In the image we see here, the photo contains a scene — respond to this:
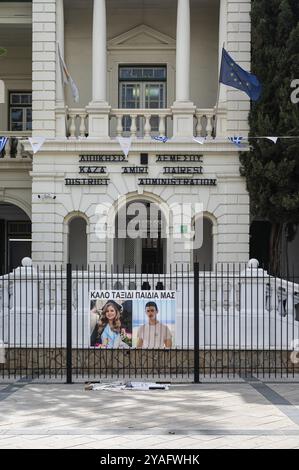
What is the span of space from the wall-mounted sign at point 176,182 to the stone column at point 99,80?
72.6 inches

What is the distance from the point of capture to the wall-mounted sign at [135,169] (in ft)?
65.9

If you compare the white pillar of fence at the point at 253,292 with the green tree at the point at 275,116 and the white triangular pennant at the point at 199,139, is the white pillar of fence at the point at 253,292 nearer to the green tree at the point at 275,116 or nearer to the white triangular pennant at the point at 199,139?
the green tree at the point at 275,116

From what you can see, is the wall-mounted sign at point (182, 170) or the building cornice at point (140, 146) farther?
the wall-mounted sign at point (182, 170)

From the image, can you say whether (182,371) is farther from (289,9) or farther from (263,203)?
(289,9)

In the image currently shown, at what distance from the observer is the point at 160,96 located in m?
22.6

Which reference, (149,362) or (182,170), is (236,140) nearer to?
(182,170)

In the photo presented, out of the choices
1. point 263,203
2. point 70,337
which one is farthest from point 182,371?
point 263,203

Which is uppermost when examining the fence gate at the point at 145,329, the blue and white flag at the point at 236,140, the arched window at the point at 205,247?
the blue and white flag at the point at 236,140

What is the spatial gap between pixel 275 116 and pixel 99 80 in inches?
219

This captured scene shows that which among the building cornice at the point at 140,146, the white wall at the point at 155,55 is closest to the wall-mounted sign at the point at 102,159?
the building cornice at the point at 140,146

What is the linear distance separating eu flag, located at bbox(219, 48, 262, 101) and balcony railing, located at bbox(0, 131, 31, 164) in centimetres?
752

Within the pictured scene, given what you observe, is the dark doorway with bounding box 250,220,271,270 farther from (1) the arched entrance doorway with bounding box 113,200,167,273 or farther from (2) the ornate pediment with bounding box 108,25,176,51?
(2) the ornate pediment with bounding box 108,25,176,51

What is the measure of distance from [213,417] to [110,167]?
39.7 feet

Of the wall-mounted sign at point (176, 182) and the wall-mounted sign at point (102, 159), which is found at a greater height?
the wall-mounted sign at point (102, 159)
